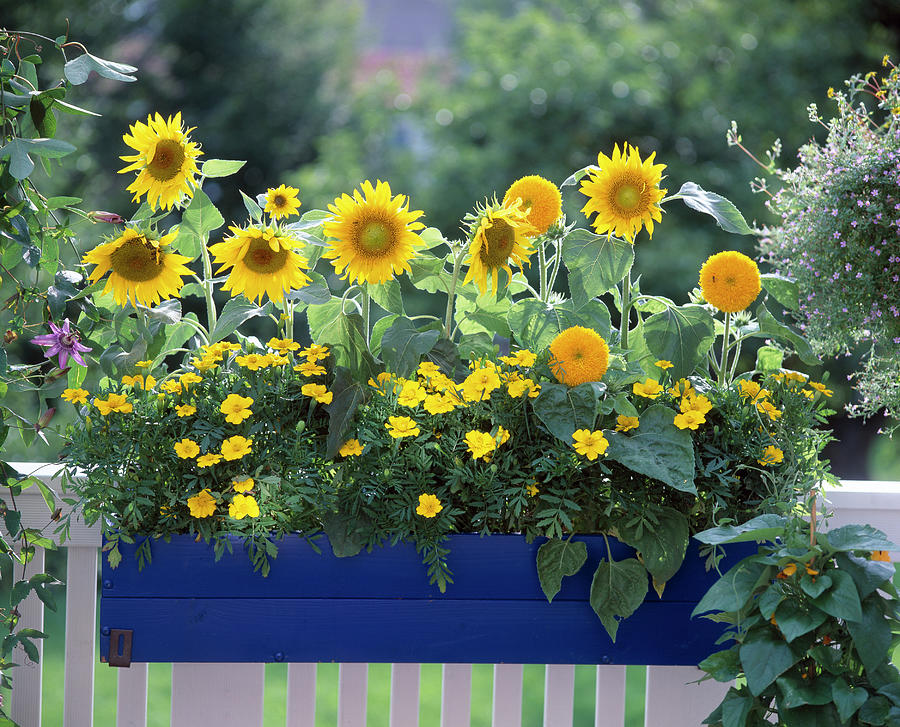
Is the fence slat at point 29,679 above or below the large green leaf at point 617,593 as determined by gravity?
below

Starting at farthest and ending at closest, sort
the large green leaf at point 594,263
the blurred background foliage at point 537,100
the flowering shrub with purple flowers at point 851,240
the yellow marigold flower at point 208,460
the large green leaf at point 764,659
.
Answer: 1. the blurred background foliage at point 537,100
2. the flowering shrub with purple flowers at point 851,240
3. the large green leaf at point 594,263
4. the yellow marigold flower at point 208,460
5. the large green leaf at point 764,659

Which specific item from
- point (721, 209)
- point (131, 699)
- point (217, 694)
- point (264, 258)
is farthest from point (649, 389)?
point (131, 699)

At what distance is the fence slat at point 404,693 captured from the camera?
1.24 meters

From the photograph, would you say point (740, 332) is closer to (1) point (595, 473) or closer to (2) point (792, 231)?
(2) point (792, 231)

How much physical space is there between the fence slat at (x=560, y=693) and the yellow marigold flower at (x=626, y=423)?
423mm

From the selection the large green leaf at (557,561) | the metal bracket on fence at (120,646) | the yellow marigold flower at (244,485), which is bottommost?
the metal bracket on fence at (120,646)

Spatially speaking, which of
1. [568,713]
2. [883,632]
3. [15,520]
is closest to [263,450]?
[15,520]

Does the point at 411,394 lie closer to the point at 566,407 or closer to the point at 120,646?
the point at 566,407

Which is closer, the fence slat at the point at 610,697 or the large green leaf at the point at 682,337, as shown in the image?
the large green leaf at the point at 682,337

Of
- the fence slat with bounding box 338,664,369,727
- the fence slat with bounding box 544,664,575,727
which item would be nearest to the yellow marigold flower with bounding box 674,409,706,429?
the fence slat with bounding box 544,664,575,727

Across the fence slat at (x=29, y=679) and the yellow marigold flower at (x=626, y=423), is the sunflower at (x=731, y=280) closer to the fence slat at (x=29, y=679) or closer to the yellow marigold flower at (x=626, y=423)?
the yellow marigold flower at (x=626, y=423)

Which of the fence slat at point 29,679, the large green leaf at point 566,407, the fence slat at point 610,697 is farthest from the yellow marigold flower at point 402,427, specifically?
the fence slat at point 29,679

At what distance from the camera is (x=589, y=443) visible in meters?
0.97

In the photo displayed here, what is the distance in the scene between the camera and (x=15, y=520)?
3.59 ft
